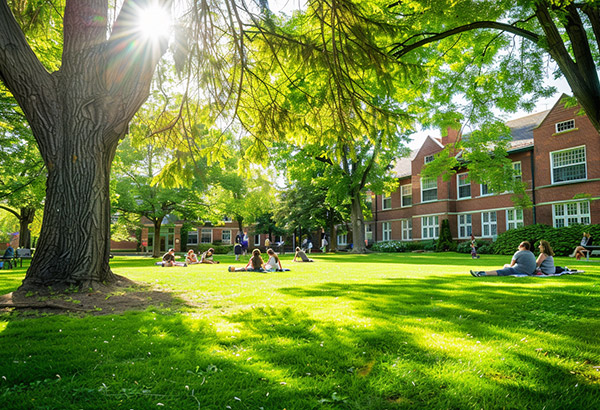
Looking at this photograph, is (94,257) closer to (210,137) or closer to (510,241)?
(210,137)

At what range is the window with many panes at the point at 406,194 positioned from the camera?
41125mm

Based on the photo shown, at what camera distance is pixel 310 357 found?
362cm

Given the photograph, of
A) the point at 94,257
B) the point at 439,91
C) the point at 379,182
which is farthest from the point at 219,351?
the point at 379,182

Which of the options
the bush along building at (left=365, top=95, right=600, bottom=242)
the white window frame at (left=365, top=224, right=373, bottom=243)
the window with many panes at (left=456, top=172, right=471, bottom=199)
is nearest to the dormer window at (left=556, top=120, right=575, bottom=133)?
the bush along building at (left=365, top=95, right=600, bottom=242)

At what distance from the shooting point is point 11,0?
8.48 metres

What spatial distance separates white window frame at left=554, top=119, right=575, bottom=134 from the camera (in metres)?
27.0

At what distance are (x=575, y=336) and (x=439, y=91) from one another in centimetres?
856

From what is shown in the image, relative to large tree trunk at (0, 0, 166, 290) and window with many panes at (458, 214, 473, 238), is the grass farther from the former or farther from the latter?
window with many panes at (458, 214, 473, 238)

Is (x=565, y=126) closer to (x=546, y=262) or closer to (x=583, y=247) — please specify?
(x=583, y=247)

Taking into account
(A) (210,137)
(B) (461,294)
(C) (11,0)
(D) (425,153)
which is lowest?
(B) (461,294)

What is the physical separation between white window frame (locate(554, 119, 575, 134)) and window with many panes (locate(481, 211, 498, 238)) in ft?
26.6

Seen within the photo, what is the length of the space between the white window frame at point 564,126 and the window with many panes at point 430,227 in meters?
12.6

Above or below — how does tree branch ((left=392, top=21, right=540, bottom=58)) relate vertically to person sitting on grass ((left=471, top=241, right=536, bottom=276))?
above

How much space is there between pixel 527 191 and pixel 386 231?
16873 millimetres
